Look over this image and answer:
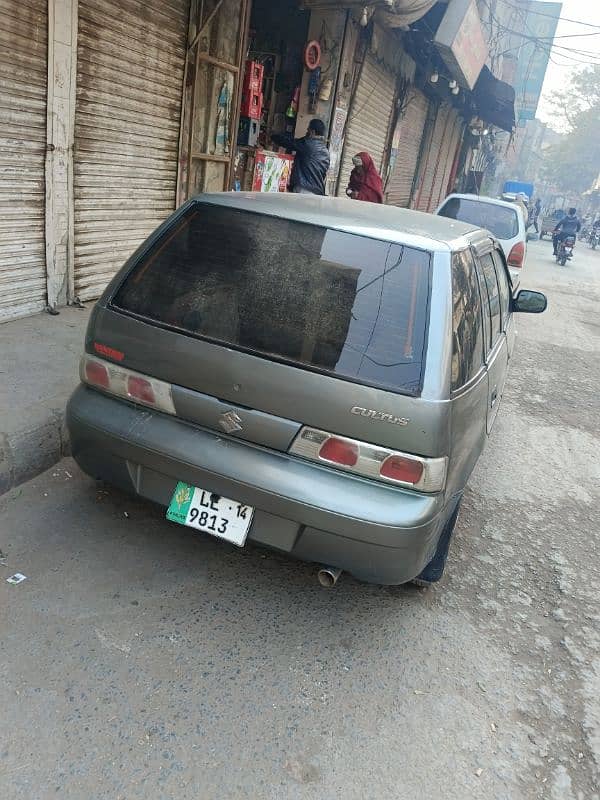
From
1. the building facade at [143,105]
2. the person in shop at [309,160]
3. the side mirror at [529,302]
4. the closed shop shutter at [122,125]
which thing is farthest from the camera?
the person in shop at [309,160]

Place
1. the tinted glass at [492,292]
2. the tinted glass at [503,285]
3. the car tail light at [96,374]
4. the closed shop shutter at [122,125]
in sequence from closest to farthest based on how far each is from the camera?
the car tail light at [96,374] → the tinted glass at [492,292] → the tinted glass at [503,285] → the closed shop shutter at [122,125]

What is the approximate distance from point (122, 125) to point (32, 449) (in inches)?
149

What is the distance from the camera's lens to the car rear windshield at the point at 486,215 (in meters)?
10.1

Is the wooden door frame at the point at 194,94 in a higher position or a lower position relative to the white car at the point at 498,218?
higher

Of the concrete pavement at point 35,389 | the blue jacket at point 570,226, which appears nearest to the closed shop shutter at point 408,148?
the blue jacket at point 570,226

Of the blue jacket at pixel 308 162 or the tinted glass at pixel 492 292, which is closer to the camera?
the tinted glass at pixel 492 292

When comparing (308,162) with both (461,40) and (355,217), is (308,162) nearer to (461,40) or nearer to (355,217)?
(355,217)

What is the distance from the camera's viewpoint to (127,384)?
8.70 ft

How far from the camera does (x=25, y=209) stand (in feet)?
16.3

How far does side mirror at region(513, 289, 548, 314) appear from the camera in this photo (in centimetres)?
450

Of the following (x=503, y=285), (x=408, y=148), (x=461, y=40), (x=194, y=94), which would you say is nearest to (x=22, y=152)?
(x=194, y=94)

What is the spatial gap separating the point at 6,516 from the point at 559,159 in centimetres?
7635

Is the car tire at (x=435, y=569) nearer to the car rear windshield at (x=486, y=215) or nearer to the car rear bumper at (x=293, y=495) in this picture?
the car rear bumper at (x=293, y=495)

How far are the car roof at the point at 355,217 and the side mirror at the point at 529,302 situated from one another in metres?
1.56
